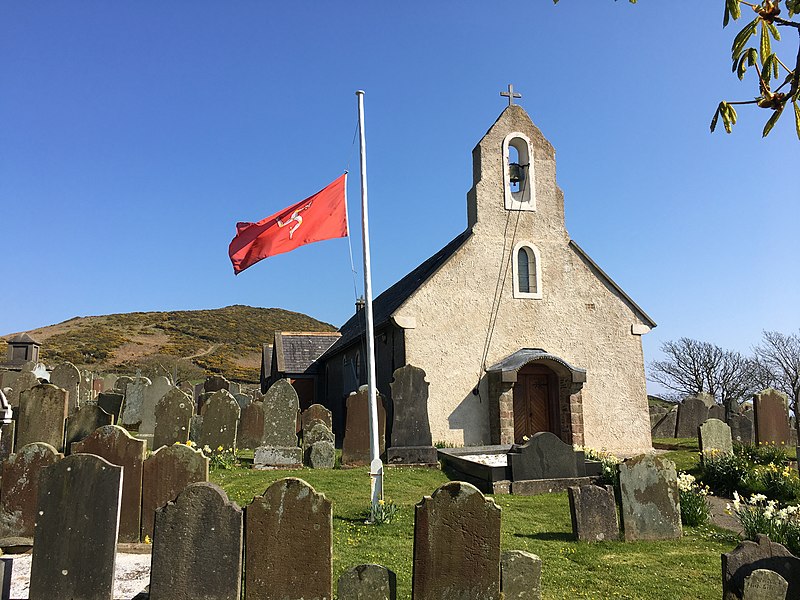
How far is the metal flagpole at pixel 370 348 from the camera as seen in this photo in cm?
853

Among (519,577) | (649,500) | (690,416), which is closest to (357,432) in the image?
(649,500)

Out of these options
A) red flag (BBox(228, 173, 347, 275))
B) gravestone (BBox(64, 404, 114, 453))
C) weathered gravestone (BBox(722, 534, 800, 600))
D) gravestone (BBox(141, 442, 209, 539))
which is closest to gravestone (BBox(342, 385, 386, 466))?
red flag (BBox(228, 173, 347, 275))

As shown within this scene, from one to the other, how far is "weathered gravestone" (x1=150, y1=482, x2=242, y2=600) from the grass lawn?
1518 mm

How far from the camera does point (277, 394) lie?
13.1 metres

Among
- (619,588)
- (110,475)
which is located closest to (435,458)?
(619,588)

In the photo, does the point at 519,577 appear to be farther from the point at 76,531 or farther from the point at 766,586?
the point at 76,531

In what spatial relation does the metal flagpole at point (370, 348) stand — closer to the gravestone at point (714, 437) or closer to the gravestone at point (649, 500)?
the gravestone at point (649, 500)

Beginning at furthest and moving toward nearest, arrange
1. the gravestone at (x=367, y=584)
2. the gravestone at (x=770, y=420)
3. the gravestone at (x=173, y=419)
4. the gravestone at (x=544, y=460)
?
the gravestone at (x=770, y=420) → the gravestone at (x=173, y=419) → the gravestone at (x=544, y=460) → the gravestone at (x=367, y=584)

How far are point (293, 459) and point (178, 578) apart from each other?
800 cm

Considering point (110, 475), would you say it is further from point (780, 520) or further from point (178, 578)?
point (780, 520)

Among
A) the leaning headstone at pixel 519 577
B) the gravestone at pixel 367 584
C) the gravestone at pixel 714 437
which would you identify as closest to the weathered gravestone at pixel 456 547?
the leaning headstone at pixel 519 577

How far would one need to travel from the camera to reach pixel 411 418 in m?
13.2

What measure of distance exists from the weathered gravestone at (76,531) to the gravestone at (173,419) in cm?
707

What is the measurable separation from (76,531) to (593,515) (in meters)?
5.92
